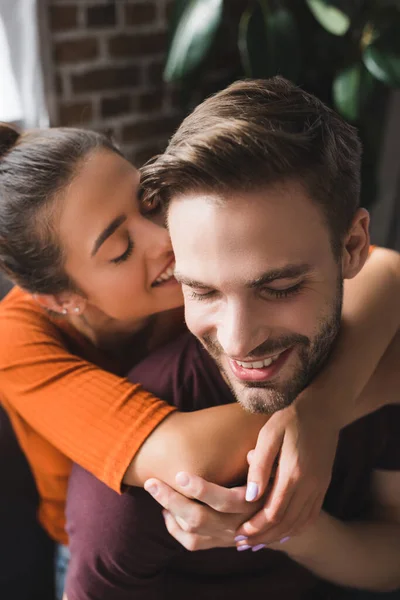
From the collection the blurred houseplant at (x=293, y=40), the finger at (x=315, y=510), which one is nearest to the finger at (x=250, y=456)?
the finger at (x=315, y=510)

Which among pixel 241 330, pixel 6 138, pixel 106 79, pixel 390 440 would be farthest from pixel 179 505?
pixel 106 79

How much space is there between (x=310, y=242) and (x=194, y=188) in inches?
6.4

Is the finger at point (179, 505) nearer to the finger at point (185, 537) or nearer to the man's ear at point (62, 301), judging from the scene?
the finger at point (185, 537)

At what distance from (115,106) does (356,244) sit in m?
1.52

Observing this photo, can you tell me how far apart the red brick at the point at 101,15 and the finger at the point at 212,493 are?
166 cm

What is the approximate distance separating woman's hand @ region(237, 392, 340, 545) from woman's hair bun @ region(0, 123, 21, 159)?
706 millimetres

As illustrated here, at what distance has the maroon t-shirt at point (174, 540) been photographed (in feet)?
3.00

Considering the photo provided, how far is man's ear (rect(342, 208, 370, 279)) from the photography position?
893 mm

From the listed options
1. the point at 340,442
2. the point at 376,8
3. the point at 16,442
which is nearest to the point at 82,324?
the point at 16,442

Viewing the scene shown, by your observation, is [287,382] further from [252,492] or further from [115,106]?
[115,106]

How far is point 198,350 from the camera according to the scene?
39.7 inches

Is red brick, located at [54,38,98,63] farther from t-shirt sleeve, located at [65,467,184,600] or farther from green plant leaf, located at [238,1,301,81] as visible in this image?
t-shirt sleeve, located at [65,467,184,600]

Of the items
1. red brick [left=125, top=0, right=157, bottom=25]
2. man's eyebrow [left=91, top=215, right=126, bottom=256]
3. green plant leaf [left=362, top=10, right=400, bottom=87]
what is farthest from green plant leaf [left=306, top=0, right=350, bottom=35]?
man's eyebrow [left=91, top=215, right=126, bottom=256]

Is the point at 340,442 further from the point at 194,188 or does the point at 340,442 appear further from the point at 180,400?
the point at 194,188
